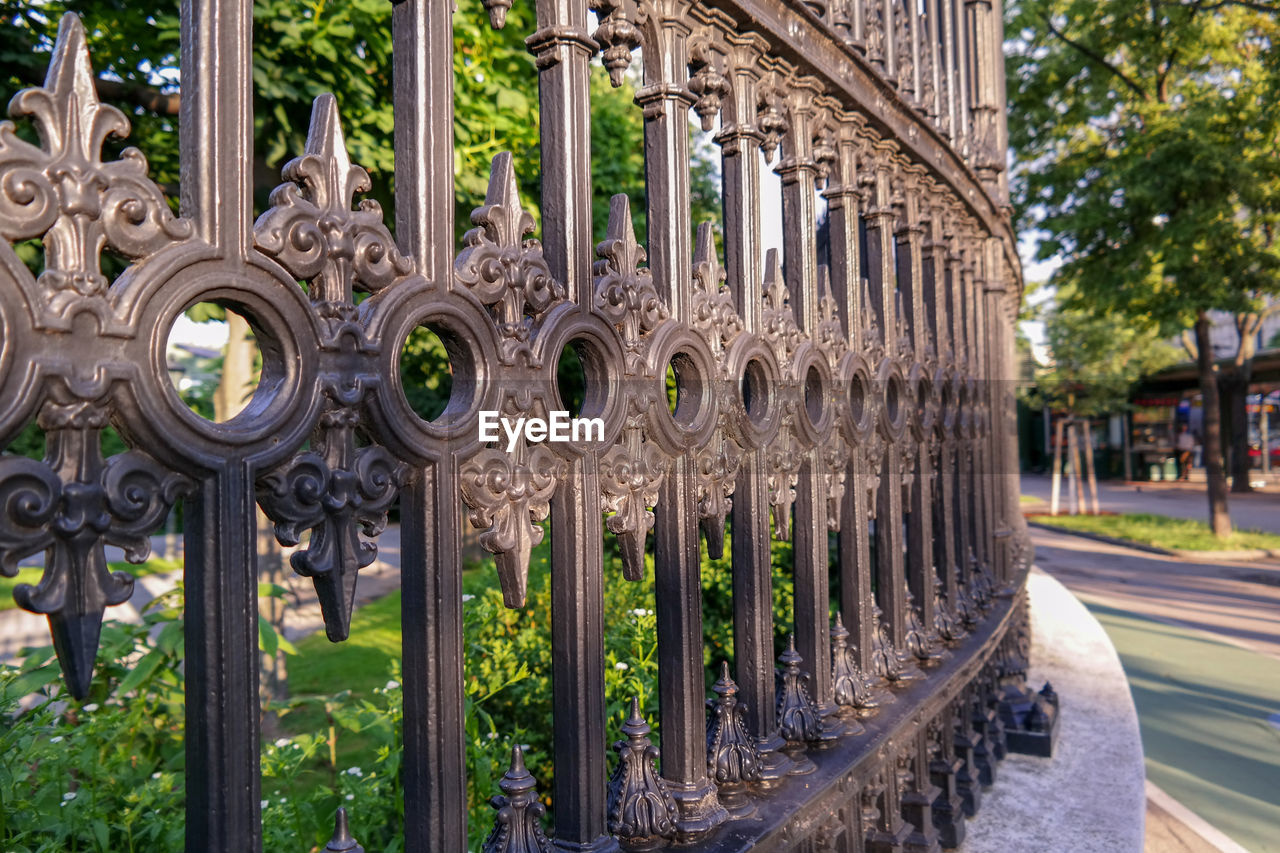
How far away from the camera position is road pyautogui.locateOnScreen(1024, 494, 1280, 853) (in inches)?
174

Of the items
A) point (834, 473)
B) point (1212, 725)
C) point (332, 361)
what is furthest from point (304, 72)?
point (1212, 725)

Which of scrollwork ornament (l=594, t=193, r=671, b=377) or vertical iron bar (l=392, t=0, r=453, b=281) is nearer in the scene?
vertical iron bar (l=392, t=0, r=453, b=281)

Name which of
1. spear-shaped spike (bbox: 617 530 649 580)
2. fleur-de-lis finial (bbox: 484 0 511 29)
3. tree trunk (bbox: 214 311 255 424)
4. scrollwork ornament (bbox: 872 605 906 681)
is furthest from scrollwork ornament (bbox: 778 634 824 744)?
tree trunk (bbox: 214 311 255 424)

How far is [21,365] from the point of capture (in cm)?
86

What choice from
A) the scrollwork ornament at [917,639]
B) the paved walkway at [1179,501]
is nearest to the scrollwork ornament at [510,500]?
the scrollwork ornament at [917,639]

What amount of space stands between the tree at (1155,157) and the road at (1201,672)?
12.0 ft

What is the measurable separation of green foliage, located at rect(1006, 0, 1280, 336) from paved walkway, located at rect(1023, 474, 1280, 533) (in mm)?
5966

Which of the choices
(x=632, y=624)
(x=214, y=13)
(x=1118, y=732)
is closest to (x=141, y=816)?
(x=632, y=624)

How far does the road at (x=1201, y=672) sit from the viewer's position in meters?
4.42

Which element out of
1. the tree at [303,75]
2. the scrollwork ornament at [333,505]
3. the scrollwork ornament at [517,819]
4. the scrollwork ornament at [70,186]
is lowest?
the scrollwork ornament at [517,819]

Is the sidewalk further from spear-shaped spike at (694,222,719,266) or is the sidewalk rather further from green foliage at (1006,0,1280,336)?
green foliage at (1006,0,1280,336)

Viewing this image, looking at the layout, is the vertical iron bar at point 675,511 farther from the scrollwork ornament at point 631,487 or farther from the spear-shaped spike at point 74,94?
the spear-shaped spike at point 74,94

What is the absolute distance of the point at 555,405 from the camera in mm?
1471

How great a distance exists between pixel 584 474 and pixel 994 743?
3209mm
